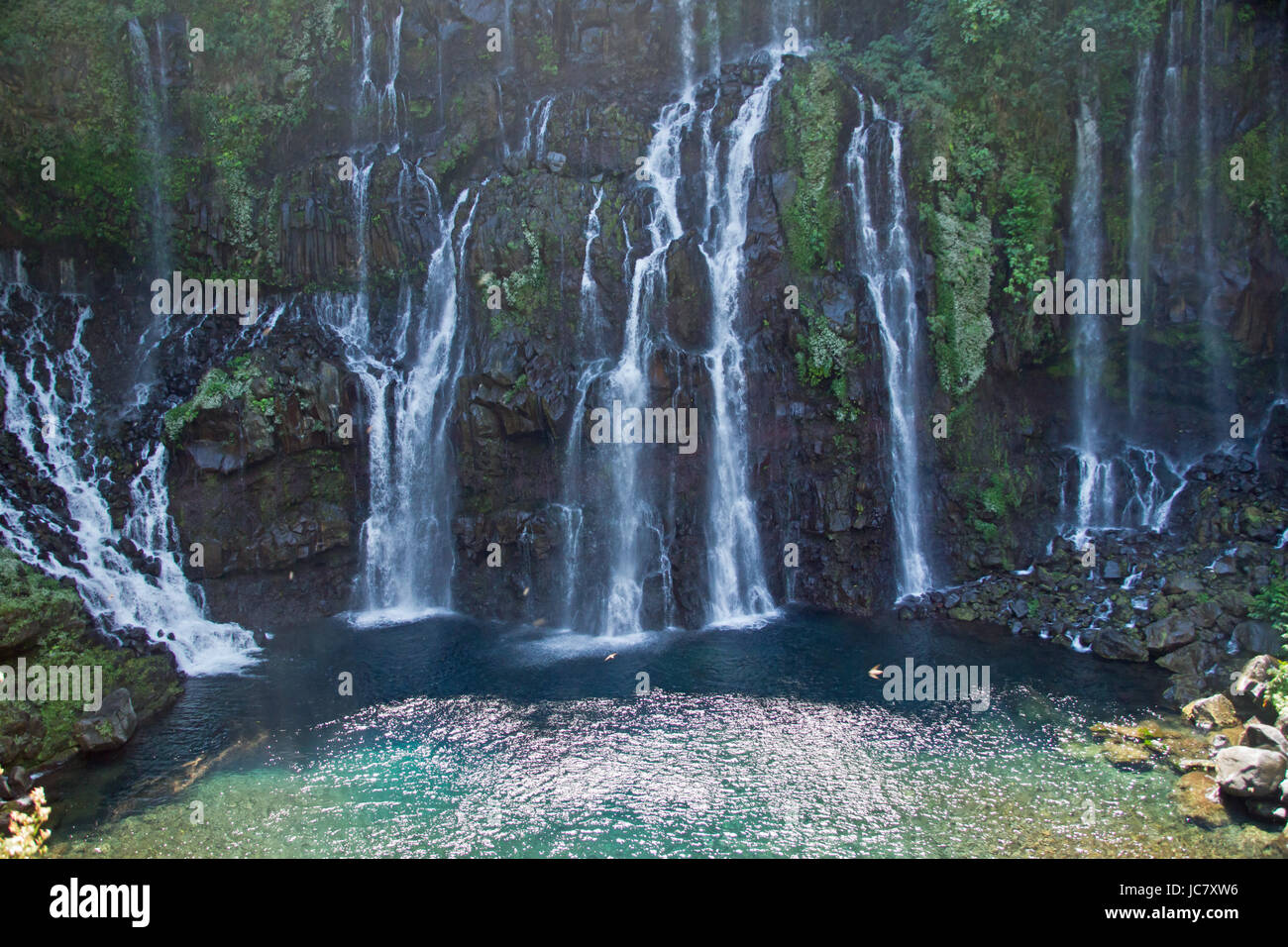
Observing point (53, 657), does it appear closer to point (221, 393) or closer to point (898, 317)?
point (221, 393)

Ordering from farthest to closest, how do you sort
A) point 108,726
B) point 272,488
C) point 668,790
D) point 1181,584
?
point 272,488
point 1181,584
point 108,726
point 668,790

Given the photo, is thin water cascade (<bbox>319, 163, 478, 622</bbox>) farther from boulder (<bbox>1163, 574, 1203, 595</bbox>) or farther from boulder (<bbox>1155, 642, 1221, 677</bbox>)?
boulder (<bbox>1163, 574, 1203, 595</bbox>)

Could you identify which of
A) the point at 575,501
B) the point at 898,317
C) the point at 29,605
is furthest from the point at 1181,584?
the point at 29,605

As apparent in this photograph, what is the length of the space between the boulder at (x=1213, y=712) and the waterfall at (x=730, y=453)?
9.02 metres

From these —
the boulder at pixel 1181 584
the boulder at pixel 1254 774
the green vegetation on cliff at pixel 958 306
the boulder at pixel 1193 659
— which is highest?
the green vegetation on cliff at pixel 958 306

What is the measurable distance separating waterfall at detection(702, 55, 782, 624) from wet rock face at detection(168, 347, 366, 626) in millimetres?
9131

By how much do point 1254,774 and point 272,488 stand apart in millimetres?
20281

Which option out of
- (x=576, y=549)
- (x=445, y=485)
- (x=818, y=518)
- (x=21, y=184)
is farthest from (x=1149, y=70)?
(x=21, y=184)

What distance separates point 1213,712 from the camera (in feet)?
46.4

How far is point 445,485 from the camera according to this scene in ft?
72.0

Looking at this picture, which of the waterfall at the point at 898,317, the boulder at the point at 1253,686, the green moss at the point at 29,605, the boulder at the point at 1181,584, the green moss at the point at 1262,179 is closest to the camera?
the boulder at the point at 1253,686

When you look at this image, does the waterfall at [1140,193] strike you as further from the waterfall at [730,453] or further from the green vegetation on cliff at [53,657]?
the green vegetation on cliff at [53,657]

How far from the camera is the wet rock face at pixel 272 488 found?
20.2 metres

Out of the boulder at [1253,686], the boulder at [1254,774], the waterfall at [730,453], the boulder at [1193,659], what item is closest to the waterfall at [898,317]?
the waterfall at [730,453]
